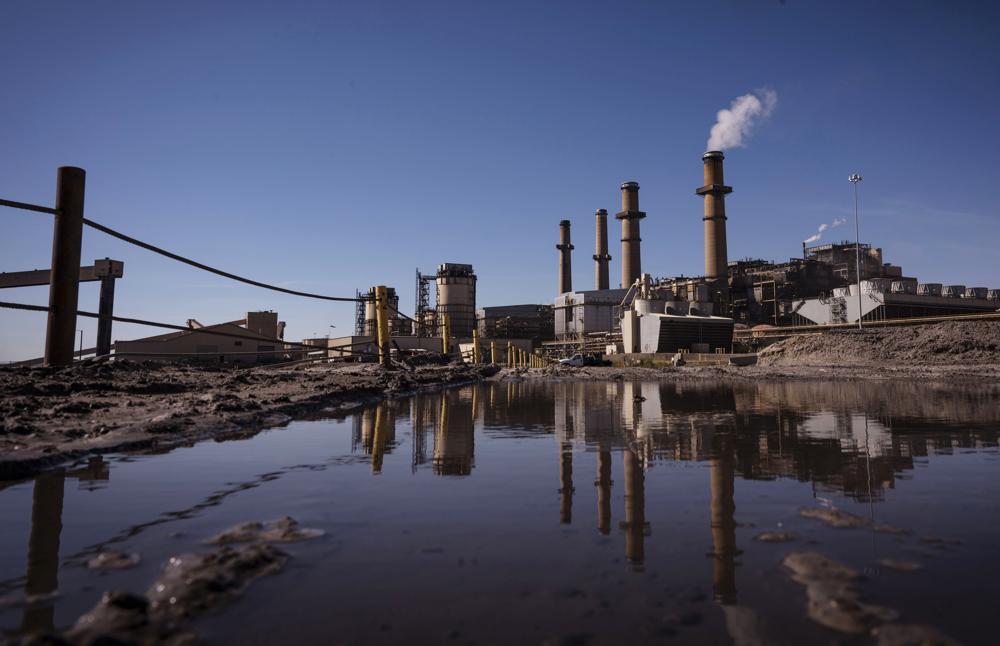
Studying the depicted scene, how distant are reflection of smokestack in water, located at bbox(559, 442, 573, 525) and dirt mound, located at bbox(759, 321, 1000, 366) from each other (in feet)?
99.2

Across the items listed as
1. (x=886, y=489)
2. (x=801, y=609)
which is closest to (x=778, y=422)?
(x=886, y=489)

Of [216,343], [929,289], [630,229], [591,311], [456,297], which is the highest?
[630,229]

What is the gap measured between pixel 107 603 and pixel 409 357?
20.5 metres

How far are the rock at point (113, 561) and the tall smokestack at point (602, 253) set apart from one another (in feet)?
235

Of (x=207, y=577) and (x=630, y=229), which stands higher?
(x=630, y=229)

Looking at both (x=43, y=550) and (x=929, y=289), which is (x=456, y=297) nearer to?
(x=929, y=289)

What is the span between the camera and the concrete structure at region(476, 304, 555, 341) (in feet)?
244

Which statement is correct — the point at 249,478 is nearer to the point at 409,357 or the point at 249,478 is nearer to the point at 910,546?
the point at 910,546

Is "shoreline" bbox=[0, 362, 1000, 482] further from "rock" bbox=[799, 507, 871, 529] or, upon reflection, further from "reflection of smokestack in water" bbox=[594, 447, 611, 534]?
"rock" bbox=[799, 507, 871, 529]

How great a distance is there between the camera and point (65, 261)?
4852 millimetres

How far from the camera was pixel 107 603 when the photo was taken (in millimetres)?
1464

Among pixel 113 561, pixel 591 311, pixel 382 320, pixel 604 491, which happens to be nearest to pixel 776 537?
pixel 604 491

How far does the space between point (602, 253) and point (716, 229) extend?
17.7m

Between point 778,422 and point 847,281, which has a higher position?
point 847,281
